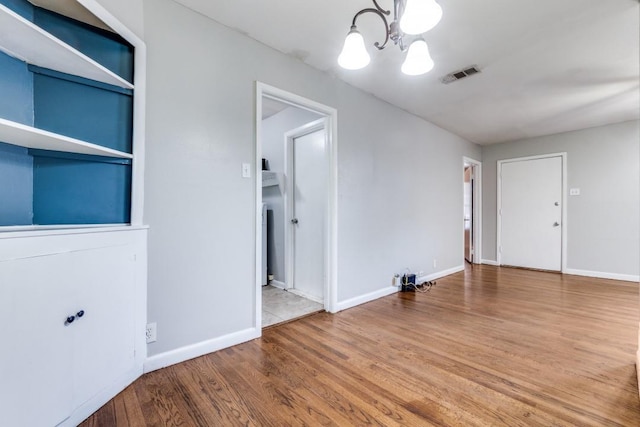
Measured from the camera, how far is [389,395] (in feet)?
5.16

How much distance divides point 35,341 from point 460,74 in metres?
3.64

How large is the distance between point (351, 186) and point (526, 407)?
2207mm

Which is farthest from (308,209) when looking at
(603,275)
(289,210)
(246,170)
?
(603,275)

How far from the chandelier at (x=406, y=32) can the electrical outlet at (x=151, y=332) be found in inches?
78.6

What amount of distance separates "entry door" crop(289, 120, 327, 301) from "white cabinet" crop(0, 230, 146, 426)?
6.42 ft

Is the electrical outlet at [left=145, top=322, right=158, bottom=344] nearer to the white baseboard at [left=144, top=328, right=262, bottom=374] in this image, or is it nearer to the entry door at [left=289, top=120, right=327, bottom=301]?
the white baseboard at [left=144, top=328, right=262, bottom=374]

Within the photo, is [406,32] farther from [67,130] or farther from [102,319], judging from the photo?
[102,319]

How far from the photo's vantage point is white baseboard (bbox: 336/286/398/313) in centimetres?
297

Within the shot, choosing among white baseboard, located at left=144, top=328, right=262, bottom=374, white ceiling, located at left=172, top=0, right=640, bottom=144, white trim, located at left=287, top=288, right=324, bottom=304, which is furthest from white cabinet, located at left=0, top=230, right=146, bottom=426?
white trim, located at left=287, top=288, right=324, bottom=304

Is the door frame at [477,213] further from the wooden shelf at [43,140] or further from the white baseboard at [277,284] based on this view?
the wooden shelf at [43,140]

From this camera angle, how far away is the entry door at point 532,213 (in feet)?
15.9

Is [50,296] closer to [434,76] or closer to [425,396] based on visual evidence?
[425,396]

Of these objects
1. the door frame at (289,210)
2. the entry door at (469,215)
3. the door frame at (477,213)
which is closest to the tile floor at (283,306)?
the door frame at (289,210)

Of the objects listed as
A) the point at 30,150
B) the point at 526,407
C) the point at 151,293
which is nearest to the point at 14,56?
the point at 30,150
